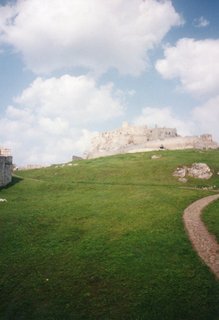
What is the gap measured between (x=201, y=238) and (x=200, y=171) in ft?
125

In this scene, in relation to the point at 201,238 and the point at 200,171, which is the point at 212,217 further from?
the point at 200,171

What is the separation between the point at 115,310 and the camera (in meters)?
21.9

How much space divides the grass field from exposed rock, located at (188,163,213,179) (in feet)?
56.4

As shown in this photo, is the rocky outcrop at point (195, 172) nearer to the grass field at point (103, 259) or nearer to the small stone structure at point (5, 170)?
the grass field at point (103, 259)

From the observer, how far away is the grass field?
22395 mm

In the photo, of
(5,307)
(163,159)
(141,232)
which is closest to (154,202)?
(141,232)

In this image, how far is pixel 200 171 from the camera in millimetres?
69000

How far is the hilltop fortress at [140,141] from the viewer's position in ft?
390

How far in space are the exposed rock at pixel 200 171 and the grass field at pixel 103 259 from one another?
1720 cm

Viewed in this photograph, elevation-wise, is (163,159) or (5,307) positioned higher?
(163,159)

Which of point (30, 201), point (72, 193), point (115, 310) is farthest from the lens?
point (72, 193)

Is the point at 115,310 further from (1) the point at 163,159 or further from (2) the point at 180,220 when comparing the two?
(1) the point at 163,159

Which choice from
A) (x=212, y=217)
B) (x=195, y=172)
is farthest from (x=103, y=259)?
(x=195, y=172)

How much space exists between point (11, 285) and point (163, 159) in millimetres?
58721
